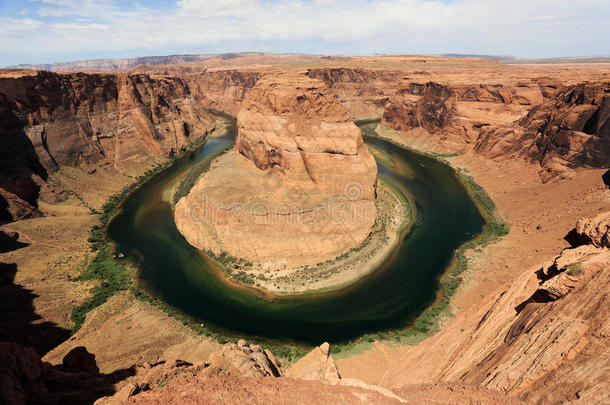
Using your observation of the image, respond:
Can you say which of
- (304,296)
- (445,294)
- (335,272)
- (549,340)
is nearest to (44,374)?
(549,340)

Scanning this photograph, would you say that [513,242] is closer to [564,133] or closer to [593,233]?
[593,233]

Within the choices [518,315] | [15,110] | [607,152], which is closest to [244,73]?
[15,110]

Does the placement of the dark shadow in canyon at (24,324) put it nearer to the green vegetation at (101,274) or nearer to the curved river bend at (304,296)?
the green vegetation at (101,274)

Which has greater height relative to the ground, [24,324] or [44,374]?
[44,374]

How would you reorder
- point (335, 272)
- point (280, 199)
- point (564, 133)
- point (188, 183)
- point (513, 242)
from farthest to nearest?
point (188, 183) → point (564, 133) → point (280, 199) → point (513, 242) → point (335, 272)

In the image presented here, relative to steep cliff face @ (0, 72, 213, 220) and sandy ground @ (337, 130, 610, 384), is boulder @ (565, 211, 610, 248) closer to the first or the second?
sandy ground @ (337, 130, 610, 384)

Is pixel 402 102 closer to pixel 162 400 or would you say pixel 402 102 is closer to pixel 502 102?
pixel 502 102

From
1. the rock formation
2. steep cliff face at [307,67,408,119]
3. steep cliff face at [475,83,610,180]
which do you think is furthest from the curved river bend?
steep cliff face at [307,67,408,119]
